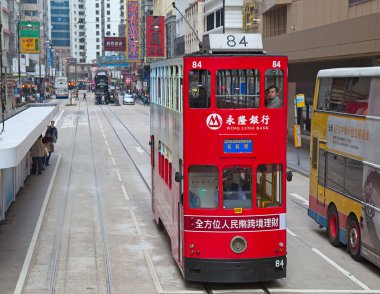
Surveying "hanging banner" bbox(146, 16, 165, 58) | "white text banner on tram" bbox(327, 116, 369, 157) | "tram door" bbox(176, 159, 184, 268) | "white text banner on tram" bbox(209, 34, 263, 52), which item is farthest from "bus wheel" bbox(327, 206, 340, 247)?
"hanging banner" bbox(146, 16, 165, 58)

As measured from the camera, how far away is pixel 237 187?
1208 cm

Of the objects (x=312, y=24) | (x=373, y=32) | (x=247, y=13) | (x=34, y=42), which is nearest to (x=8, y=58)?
(x=34, y=42)

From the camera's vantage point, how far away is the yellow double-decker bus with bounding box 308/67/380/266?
1395cm

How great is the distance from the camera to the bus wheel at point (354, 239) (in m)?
14.8

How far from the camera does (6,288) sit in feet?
42.3

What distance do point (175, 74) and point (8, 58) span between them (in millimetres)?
75677

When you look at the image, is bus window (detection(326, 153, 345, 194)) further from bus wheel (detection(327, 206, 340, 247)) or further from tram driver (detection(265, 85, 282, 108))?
tram driver (detection(265, 85, 282, 108))

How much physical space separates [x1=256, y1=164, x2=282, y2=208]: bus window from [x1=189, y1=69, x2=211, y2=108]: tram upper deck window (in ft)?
4.88

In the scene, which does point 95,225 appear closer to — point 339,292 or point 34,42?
point 339,292

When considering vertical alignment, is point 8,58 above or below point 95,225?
above

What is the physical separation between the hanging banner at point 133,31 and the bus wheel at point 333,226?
9115 cm

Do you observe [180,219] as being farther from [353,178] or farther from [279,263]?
[353,178]

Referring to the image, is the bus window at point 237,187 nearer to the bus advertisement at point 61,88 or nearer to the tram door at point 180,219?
the tram door at point 180,219

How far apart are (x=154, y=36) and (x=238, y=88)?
75826 millimetres
